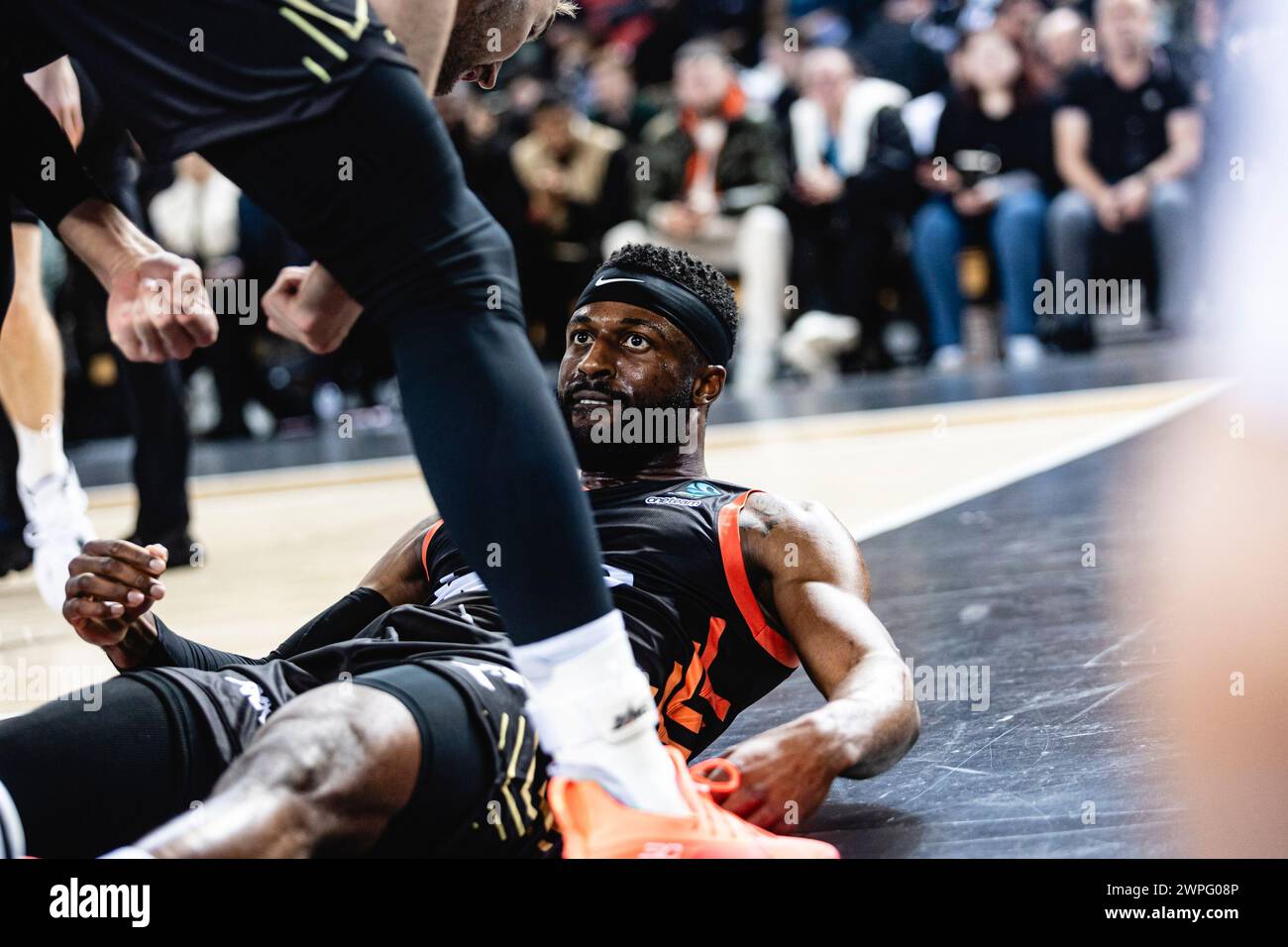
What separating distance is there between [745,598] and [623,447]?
0.34m

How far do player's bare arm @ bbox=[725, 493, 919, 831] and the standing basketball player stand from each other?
1.09ft

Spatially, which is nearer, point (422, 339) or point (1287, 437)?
point (422, 339)

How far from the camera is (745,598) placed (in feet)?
7.09

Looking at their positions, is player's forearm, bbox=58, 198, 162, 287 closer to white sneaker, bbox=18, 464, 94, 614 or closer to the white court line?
white sneaker, bbox=18, 464, 94, 614

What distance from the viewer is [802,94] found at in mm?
9445

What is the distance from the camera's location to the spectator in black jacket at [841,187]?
353 inches

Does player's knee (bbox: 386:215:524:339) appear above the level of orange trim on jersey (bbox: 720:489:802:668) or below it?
above

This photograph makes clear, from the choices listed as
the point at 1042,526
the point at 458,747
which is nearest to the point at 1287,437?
the point at 1042,526

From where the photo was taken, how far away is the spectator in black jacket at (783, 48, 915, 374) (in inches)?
353

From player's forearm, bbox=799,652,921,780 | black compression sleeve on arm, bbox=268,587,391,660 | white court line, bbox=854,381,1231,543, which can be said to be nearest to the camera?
player's forearm, bbox=799,652,921,780

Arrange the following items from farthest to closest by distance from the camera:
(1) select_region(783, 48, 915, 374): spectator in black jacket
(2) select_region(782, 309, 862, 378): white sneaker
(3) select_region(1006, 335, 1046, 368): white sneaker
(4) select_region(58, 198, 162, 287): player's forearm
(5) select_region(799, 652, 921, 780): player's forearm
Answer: (2) select_region(782, 309, 862, 378): white sneaker < (1) select_region(783, 48, 915, 374): spectator in black jacket < (3) select_region(1006, 335, 1046, 368): white sneaker < (4) select_region(58, 198, 162, 287): player's forearm < (5) select_region(799, 652, 921, 780): player's forearm

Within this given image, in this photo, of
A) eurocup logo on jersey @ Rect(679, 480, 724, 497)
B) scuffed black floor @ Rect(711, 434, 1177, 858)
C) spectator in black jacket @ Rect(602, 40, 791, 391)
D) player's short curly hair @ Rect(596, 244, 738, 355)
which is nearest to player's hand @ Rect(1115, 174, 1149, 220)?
spectator in black jacket @ Rect(602, 40, 791, 391)

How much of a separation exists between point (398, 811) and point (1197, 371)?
6182 millimetres
